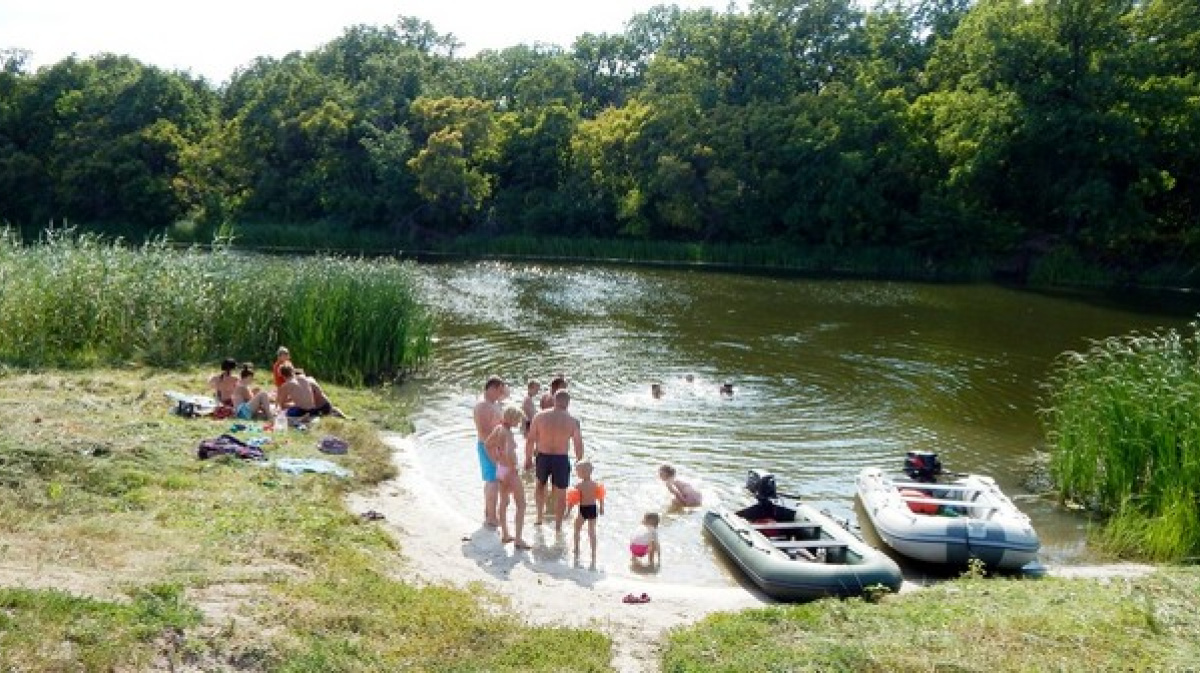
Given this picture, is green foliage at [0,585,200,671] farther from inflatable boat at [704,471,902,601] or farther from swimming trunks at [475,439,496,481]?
inflatable boat at [704,471,902,601]

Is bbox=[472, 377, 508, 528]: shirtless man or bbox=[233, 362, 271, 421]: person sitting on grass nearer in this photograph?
bbox=[472, 377, 508, 528]: shirtless man

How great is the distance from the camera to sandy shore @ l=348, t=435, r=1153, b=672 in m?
8.73

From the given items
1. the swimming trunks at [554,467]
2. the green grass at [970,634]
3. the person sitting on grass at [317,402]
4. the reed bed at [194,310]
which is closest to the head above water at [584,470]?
the swimming trunks at [554,467]

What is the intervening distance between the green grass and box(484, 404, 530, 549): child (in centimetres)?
315

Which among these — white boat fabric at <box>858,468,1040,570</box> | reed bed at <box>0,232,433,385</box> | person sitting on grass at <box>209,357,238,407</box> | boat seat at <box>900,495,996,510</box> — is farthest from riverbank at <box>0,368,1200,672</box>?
reed bed at <box>0,232,433,385</box>

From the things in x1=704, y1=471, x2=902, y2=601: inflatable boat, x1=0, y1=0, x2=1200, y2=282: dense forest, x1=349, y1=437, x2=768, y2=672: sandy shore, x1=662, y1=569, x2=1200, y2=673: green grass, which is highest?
x1=0, y1=0, x2=1200, y2=282: dense forest

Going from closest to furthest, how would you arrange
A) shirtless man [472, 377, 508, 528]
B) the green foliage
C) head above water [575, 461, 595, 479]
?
1. the green foliage
2. head above water [575, 461, 595, 479]
3. shirtless man [472, 377, 508, 528]

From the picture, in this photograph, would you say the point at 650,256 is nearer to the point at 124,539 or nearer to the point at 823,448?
the point at 823,448

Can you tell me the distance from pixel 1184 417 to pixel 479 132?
49.6 metres

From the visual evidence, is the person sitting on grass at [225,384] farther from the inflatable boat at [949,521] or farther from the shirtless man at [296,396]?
the inflatable boat at [949,521]

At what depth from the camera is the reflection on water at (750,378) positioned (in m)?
14.4

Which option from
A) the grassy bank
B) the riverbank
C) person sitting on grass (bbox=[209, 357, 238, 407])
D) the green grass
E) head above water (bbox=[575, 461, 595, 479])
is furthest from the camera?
person sitting on grass (bbox=[209, 357, 238, 407])

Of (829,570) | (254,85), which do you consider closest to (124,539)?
(829,570)

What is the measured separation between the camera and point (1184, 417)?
38.8ft
